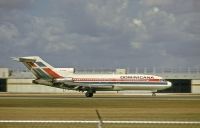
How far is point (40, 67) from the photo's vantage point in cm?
7938

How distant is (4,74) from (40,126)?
8851 centimetres

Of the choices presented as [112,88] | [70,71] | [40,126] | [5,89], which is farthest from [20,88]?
[40,126]

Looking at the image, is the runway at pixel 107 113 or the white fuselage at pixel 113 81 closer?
the runway at pixel 107 113

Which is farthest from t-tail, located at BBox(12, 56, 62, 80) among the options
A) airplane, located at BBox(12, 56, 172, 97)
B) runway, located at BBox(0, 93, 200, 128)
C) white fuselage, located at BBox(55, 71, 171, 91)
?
runway, located at BBox(0, 93, 200, 128)

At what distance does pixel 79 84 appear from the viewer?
Answer: 78.4m

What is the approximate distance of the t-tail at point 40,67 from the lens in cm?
7912

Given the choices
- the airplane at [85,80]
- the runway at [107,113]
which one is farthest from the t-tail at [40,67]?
the runway at [107,113]

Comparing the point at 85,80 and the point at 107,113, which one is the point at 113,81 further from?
the point at 107,113

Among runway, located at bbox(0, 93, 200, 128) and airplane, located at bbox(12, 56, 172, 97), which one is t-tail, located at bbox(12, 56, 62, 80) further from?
runway, located at bbox(0, 93, 200, 128)

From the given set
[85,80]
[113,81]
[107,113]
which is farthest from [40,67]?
[107,113]

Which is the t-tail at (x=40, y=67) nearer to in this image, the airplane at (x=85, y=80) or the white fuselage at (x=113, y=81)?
the airplane at (x=85, y=80)

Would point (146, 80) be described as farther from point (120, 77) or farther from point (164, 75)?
point (164, 75)

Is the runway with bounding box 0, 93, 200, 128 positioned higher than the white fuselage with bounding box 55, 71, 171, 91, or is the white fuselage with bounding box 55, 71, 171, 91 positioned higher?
the white fuselage with bounding box 55, 71, 171, 91

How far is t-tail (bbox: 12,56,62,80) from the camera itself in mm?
79125
